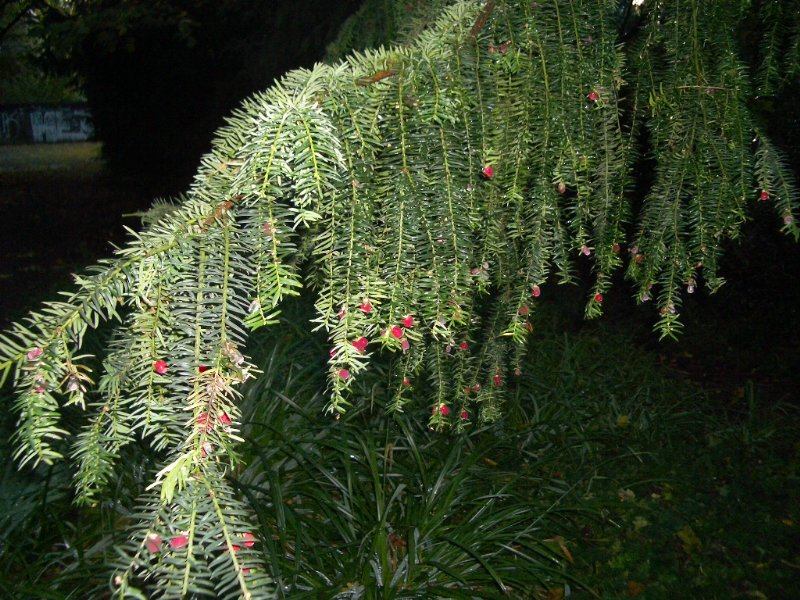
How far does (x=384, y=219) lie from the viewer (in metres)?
1.03

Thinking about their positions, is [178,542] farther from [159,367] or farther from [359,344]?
[359,344]

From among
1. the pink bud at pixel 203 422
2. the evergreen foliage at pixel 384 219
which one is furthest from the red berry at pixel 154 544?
the pink bud at pixel 203 422

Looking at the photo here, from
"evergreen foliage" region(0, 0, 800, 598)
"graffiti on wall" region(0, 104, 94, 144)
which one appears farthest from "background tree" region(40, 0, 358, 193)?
"graffiti on wall" region(0, 104, 94, 144)

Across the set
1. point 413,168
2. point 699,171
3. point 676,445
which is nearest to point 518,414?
point 676,445

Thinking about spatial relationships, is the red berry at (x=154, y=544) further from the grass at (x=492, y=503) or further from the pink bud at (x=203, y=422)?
the grass at (x=492, y=503)

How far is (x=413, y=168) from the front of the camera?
1064 mm

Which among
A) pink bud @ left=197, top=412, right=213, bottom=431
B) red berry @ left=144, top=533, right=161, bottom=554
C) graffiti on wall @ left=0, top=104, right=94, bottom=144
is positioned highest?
pink bud @ left=197, top=412, right=213, bottom=431

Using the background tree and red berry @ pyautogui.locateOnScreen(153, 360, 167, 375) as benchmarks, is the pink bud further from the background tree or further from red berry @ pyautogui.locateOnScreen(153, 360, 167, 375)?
the background tree

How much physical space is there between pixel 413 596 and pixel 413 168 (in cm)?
156

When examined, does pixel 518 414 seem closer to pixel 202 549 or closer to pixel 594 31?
pixel 594 31

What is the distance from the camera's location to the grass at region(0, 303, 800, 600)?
226 cm

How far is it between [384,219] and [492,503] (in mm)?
1826

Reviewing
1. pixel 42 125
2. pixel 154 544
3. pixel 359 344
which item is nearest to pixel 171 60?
pixel 359 344

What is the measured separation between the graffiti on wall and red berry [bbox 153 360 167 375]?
30672 mm
